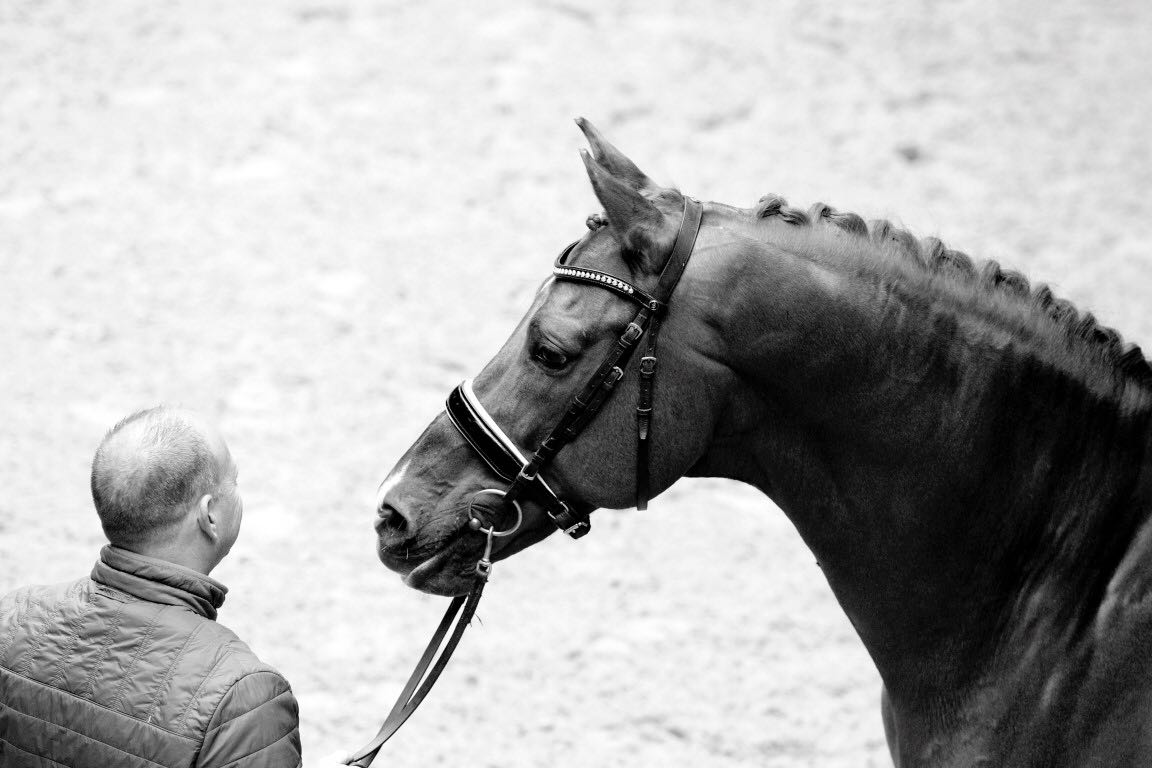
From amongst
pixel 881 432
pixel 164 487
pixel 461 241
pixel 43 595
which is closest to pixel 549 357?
pixel 881 432

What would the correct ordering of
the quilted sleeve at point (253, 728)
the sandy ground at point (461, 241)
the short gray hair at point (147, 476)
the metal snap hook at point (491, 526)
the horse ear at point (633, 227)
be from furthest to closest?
1. the sandy ground at point (461, 241)
2. the metal snap hook at point (491, 526)
3. the horse ear at point (633, 227)
4. the short gray hair at point (147, 476)
5. the quilted sleeve at point (253, 728)

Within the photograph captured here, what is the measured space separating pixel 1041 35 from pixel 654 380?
325 inches

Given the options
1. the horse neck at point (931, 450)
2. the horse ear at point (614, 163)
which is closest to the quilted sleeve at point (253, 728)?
the horse neck at point (931, 450)

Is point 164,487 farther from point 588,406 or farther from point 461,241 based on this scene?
point 461,241

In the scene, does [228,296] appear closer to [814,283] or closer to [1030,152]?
[814,283]

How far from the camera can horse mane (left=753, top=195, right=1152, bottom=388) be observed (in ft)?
8.58

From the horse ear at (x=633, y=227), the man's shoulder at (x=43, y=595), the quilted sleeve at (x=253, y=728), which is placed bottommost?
the quilted sleeve at (x=253, y=728)

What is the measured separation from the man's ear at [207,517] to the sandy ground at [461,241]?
7.23 feet

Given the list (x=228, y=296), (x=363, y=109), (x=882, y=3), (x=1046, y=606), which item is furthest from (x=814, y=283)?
(x=882, y=3)

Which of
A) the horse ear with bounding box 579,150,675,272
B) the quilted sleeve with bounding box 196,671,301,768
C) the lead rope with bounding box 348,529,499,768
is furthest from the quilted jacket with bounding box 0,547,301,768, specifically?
the horse ear with bounding box 579,150,675,272

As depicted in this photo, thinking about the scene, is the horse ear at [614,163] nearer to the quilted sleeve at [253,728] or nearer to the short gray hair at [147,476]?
the short gray hair at [147,476]

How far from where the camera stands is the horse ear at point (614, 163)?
2.75m

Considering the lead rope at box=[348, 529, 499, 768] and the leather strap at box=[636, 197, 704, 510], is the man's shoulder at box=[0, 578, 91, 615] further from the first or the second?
the leather strap at box=[636, 197, 704, 510]

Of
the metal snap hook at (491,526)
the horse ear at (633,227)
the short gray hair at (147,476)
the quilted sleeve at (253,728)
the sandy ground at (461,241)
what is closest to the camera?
the quilted sleeve at (253,728)
